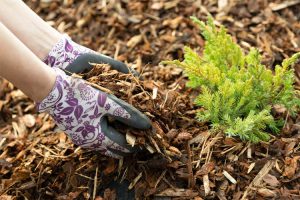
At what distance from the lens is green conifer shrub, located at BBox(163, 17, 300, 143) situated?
2186 mm

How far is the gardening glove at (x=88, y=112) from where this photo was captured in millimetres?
2109

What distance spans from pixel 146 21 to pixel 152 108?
118cm

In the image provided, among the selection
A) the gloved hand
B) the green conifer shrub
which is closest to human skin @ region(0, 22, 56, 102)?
the gloved hand

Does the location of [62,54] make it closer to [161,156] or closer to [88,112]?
[88,112]

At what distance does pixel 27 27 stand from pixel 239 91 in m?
1.07

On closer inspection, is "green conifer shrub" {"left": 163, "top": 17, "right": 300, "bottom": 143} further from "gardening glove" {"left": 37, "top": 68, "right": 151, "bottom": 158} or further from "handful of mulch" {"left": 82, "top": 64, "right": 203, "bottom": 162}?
"gardening glove" {"left": 37, "top": 68, "right": 151, "bottom": 158}

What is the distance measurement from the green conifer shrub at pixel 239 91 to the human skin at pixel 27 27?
623 mm

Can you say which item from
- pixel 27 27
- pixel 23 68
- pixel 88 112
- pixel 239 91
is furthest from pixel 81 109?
pixel 239 91

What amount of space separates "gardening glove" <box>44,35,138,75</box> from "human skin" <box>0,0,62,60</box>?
33mm

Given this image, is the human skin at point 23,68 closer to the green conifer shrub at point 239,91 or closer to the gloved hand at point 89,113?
the gloved hand at point 89,113

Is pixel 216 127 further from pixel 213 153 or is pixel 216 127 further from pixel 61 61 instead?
pixel 61 61

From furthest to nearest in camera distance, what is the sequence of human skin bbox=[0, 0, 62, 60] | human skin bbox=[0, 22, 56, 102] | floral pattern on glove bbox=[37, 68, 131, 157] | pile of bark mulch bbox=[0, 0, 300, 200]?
human skin bbox=[0, 0, 62, 60], pile of bark mulch bbox=[0, 0, 300, 200], floral pattern on glove bbox=[37, 68, 131, 157], human skin bbox=[0, 22, 56, 102]

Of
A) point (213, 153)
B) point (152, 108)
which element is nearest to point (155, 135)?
point (152, 108)

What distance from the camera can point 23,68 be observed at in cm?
196
